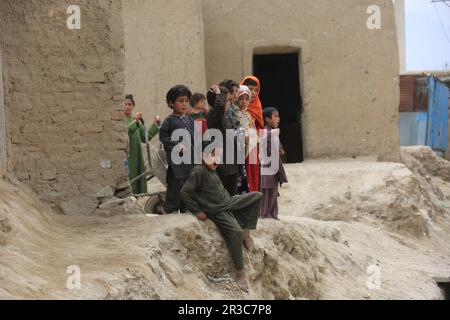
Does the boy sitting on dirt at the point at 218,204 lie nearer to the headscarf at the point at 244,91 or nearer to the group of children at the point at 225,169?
the group of children at the point at 225,169

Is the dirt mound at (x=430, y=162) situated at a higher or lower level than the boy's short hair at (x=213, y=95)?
lower

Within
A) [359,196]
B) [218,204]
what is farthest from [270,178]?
[359,196]

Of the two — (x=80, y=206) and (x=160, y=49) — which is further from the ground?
(x=160, y=49)

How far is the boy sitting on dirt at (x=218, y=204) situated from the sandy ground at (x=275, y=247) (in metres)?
0.08

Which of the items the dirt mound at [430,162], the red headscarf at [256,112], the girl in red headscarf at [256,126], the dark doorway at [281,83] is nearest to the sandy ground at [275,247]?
the girl in red headscarf at [256,126]

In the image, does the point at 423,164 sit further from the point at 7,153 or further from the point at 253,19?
the point at 7,153

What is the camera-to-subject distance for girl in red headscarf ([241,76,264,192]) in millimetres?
7543

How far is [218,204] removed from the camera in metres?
6.52

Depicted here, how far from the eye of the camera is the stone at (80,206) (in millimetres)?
7125

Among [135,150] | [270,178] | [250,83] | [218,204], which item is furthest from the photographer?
[135,150]

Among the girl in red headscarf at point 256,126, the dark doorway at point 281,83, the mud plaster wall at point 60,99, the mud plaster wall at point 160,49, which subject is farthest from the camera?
the dark doorway at point 281,83

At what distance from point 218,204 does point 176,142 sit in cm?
69

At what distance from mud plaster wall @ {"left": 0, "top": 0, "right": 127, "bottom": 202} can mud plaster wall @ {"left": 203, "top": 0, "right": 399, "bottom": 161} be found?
5109 mm

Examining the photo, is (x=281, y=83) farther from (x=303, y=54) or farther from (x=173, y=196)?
(x=173, y=196)
